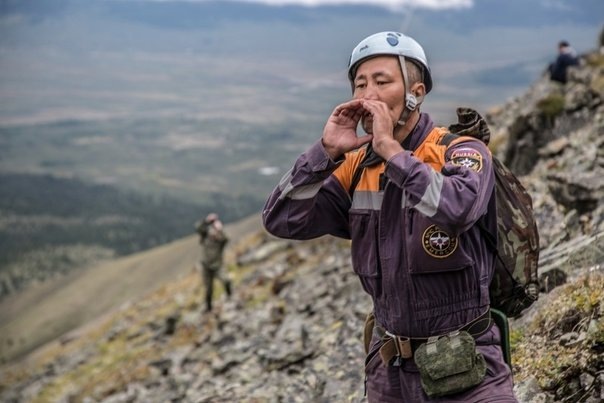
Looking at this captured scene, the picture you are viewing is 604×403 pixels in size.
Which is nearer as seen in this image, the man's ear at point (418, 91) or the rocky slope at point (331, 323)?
the man's ear at point (418, 91)

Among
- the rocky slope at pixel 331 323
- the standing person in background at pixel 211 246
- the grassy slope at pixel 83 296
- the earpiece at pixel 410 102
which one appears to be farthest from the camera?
the grassy slope at pixel 83 296

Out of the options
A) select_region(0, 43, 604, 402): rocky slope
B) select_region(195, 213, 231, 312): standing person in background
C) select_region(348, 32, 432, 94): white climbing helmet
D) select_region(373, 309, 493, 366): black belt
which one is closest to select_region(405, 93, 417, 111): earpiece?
select_region(348, 32, 432, 94): white climbing helmet

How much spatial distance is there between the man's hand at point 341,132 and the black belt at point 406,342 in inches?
50.9

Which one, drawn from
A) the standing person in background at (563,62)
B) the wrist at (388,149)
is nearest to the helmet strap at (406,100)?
the wrist at (388,149)

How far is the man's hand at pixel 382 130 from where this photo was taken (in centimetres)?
416

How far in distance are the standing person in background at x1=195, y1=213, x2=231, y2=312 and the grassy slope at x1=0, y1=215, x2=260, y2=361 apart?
73040 mm

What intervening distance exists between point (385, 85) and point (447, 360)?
1.81m

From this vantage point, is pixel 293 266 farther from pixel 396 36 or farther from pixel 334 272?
pixel 396 36

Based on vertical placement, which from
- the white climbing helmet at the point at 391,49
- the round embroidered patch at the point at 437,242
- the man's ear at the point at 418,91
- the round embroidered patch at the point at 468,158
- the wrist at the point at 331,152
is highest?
the white climbing helmet at the point at 391,49

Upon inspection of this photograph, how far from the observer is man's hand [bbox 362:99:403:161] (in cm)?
416

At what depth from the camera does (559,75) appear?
28.5 meters

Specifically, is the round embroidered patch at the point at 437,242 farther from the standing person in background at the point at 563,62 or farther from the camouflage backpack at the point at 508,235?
the standing person in background at the point at 563,62

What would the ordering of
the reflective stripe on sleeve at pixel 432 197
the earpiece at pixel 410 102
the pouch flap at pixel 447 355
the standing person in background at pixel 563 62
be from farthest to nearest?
the standing person in background at pixel 563 62
the earpiece at pixel 410 102
the pouch flap at pixel 447 355
the reflective stripe on sleeve at pixel 432 197

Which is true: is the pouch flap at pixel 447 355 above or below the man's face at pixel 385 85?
below
